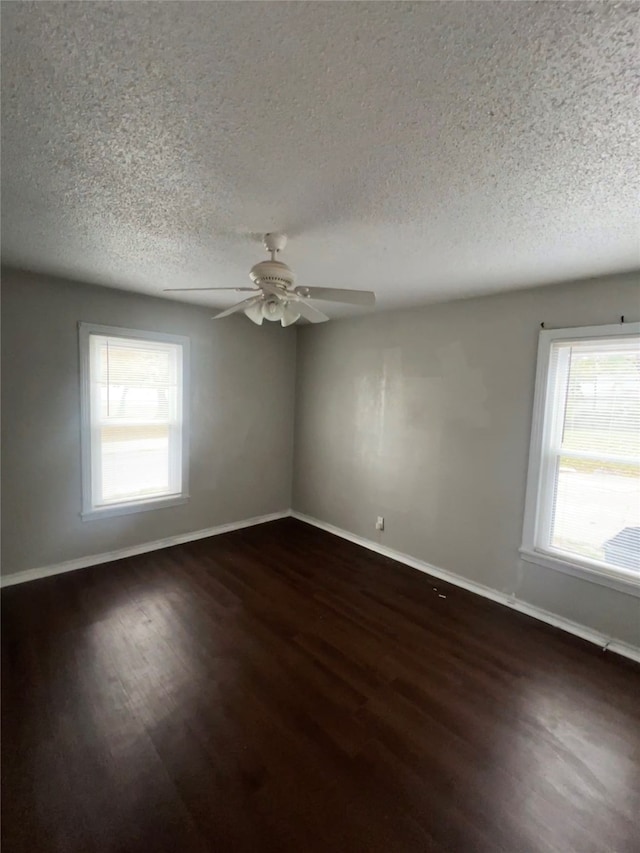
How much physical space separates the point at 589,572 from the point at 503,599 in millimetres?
686

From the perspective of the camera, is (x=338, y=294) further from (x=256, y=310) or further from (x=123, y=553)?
(x=123, y=553)

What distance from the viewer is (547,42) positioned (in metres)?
0.89

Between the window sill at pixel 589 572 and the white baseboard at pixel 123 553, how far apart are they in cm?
292

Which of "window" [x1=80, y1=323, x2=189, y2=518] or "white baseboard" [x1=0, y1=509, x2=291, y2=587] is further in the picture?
"window" [x1=80, y1=323, x2=189, y2=518]

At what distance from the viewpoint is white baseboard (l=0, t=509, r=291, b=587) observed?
2945 millimetres

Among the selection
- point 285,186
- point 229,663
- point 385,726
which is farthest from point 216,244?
point 385,726

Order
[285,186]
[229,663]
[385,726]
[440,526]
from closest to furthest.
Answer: [285,186] < [385,726] < [229,663] < [440,526]

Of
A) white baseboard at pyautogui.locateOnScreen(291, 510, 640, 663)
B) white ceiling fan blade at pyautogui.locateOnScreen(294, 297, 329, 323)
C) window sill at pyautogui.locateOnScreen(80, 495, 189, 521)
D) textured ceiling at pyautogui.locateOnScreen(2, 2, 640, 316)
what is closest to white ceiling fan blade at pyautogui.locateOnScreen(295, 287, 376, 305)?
white ceiling fan blade at pyautogui.locateOnScreen(294, 297, 329, 323)

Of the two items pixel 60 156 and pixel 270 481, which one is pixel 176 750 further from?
pixel 270 481

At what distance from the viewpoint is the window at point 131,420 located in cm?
320

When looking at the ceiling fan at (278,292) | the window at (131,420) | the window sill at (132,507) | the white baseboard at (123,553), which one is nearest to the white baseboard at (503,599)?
the white baseboard at (123,553)

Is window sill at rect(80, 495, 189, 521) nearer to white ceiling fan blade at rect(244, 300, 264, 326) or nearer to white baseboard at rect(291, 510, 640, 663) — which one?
white baseboard at rect(291, 510, 640, 663)

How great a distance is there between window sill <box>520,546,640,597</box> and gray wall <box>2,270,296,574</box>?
293cm

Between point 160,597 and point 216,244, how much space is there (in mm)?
2558
